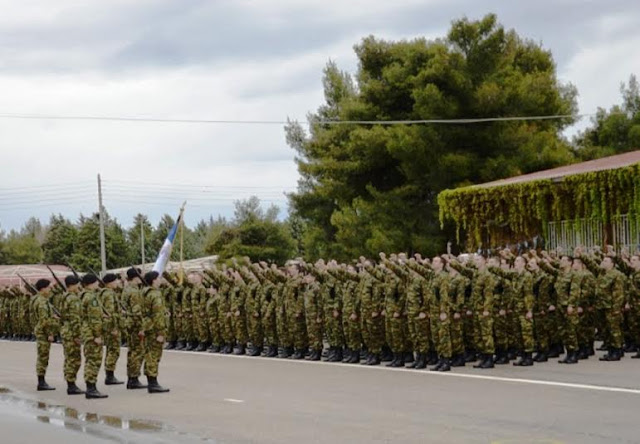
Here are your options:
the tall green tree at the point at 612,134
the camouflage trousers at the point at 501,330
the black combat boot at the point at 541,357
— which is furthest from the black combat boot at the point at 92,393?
the tall green tree at the point at 612,134

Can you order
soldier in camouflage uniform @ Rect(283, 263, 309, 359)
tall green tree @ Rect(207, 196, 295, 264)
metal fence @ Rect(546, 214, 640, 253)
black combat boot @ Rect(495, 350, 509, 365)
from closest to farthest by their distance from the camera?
black combat boot @ Rect(495, 350, 509, 365) < soldier in camouflage uniform @ Rect(283, 263, 309, 359) < metal fence @ Rect(546, 214, 640, 253) < tall green tree @ Rect(207, 196, 295, 264)

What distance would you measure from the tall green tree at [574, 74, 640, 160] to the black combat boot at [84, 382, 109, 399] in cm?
3442

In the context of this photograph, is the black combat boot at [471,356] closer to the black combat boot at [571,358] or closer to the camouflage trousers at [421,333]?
the camouflage trousers at [421,333]

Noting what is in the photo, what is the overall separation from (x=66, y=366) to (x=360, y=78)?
31.7 metres

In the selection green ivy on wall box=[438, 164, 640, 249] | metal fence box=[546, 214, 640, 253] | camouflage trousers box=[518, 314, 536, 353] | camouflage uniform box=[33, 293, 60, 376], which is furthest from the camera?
metal fence box=[546, 214, 640, 253]

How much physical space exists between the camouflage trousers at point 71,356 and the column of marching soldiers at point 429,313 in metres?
0.02

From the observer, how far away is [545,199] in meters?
28.9

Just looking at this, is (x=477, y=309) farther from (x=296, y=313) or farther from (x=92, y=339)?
(x=92, y=339)

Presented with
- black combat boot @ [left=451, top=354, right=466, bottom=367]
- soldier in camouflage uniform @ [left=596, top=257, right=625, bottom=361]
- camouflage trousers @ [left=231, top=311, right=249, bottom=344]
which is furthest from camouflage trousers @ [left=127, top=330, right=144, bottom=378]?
soldier in camouflage uniform @ [left=596, top=257, right=625, bottom=361]

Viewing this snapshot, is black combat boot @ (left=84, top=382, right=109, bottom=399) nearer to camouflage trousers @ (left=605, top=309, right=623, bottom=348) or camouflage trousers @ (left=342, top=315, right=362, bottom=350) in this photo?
camouflage trousers @ (left=342, top=315, right=362, bottom=350)

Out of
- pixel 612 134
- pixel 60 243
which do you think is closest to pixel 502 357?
pixel 612 134

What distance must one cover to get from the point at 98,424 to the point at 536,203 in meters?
18.3

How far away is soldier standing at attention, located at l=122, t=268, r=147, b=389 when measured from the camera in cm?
1588

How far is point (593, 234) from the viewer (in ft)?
91.7
